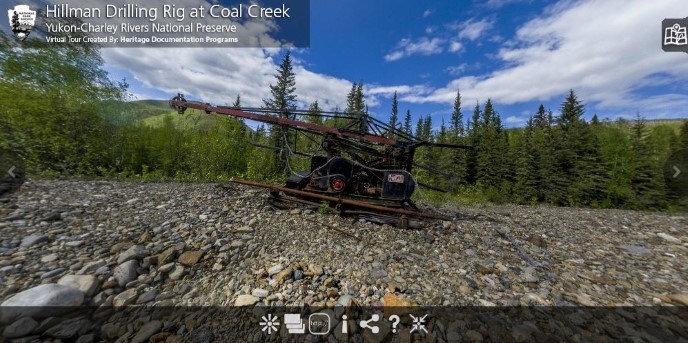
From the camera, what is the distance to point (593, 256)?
4605 mm

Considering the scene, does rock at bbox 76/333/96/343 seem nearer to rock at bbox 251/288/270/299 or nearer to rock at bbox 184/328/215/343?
rock at bbox 184/328/215/343

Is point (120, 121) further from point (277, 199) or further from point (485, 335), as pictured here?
point (485, 335)

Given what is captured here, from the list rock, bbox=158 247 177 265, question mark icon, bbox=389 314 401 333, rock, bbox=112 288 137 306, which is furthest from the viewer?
rock, bbox=158 247 177 265

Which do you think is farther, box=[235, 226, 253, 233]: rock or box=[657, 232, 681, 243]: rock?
box=[657, 232, 681, 243]: rock

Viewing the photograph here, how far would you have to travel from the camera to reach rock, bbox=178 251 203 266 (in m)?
3.59

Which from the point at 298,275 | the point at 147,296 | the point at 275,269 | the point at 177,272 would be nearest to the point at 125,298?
the point at 147,296

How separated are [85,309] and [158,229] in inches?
72.9

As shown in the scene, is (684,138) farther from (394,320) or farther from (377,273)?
(394,320)

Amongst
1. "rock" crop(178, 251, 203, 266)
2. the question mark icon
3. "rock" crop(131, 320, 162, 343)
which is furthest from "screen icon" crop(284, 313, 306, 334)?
"rock" crop(178, 251, 203, 266)

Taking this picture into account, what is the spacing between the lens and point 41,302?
257cm

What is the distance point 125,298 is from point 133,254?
91 centimetres

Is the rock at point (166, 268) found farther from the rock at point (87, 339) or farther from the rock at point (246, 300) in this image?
the rock at point (246, 300)

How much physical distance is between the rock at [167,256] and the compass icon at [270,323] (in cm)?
223

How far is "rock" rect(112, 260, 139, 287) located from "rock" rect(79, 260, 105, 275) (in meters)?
0.31
